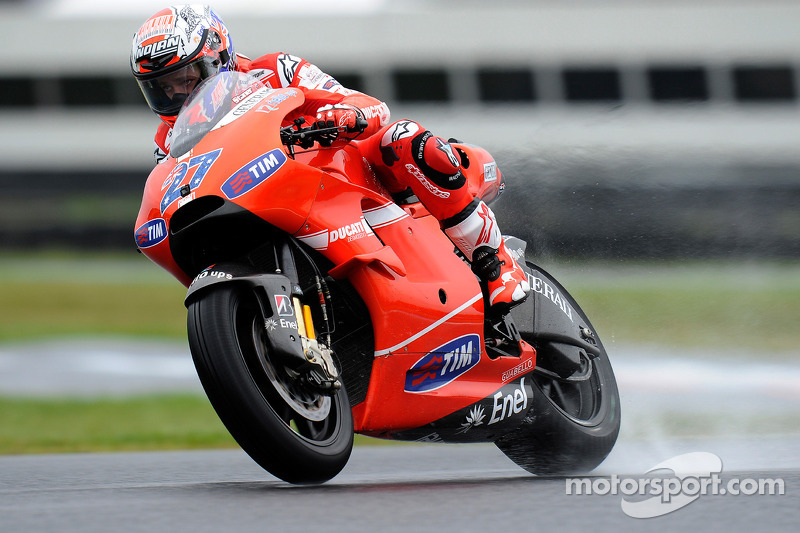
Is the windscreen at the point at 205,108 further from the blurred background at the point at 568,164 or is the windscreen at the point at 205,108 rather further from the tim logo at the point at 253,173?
the blurred background at the point at 568,164

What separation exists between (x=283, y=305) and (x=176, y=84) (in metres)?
0.98

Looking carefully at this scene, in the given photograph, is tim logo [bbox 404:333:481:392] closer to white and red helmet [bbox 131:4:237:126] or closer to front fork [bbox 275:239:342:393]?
front fork [bbox 275:239:342:393]

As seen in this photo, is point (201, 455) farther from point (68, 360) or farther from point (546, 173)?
point (68, 360)

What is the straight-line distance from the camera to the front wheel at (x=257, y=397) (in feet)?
10.7

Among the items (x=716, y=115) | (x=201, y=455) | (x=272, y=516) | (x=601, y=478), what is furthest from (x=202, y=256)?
(x=716, y=115)

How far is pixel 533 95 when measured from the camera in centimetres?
2842

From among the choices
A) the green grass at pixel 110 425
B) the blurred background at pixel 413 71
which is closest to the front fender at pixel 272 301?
the green grass at pixel 110 425

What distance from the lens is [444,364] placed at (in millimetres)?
4027

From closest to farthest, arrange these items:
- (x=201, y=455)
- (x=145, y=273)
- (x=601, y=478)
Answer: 1. (x=601, y=478)
2. (x=201, y=455)
3. (x=145, y=273)

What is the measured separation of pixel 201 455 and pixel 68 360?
5.22 m

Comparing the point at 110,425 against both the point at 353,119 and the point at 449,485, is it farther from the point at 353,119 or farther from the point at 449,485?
the point at 353,119

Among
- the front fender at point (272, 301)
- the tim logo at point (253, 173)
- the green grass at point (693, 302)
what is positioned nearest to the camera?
the front fender at point (272, 301)

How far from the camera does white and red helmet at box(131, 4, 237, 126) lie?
384cm

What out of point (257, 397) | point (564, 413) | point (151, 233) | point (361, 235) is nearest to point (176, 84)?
point (151, 233)
